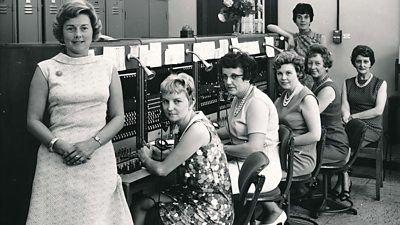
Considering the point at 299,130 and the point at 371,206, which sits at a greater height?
the point at 299,130

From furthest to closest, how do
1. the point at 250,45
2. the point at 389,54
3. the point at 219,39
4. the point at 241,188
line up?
the point at 389,54, the point at 250,45, the point at 219,39, the point at 241,188

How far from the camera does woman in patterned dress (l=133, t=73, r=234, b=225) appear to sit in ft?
8.23

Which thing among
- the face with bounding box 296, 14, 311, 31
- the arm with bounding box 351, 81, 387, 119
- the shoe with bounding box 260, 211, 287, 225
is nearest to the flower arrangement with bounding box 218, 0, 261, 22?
the face with bounding box 296, 14, 311, 31

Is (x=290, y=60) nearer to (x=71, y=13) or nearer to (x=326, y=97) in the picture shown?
(x=326, y=97)

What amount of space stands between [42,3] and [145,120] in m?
2.43

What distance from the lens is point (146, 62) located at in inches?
120

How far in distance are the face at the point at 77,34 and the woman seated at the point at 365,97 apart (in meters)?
2.87

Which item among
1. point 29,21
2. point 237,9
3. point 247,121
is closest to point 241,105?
point 247,121

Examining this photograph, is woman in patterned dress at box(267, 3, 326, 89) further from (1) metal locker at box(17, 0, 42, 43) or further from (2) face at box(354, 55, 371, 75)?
(1) metal locker at box(17, 0, 42, 43)

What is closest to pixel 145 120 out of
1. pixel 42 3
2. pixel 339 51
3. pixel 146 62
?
pixel 146 62

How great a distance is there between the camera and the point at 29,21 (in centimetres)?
490

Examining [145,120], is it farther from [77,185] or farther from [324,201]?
[324,201]

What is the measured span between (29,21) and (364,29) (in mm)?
3154

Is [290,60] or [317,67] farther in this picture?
[317,67]
